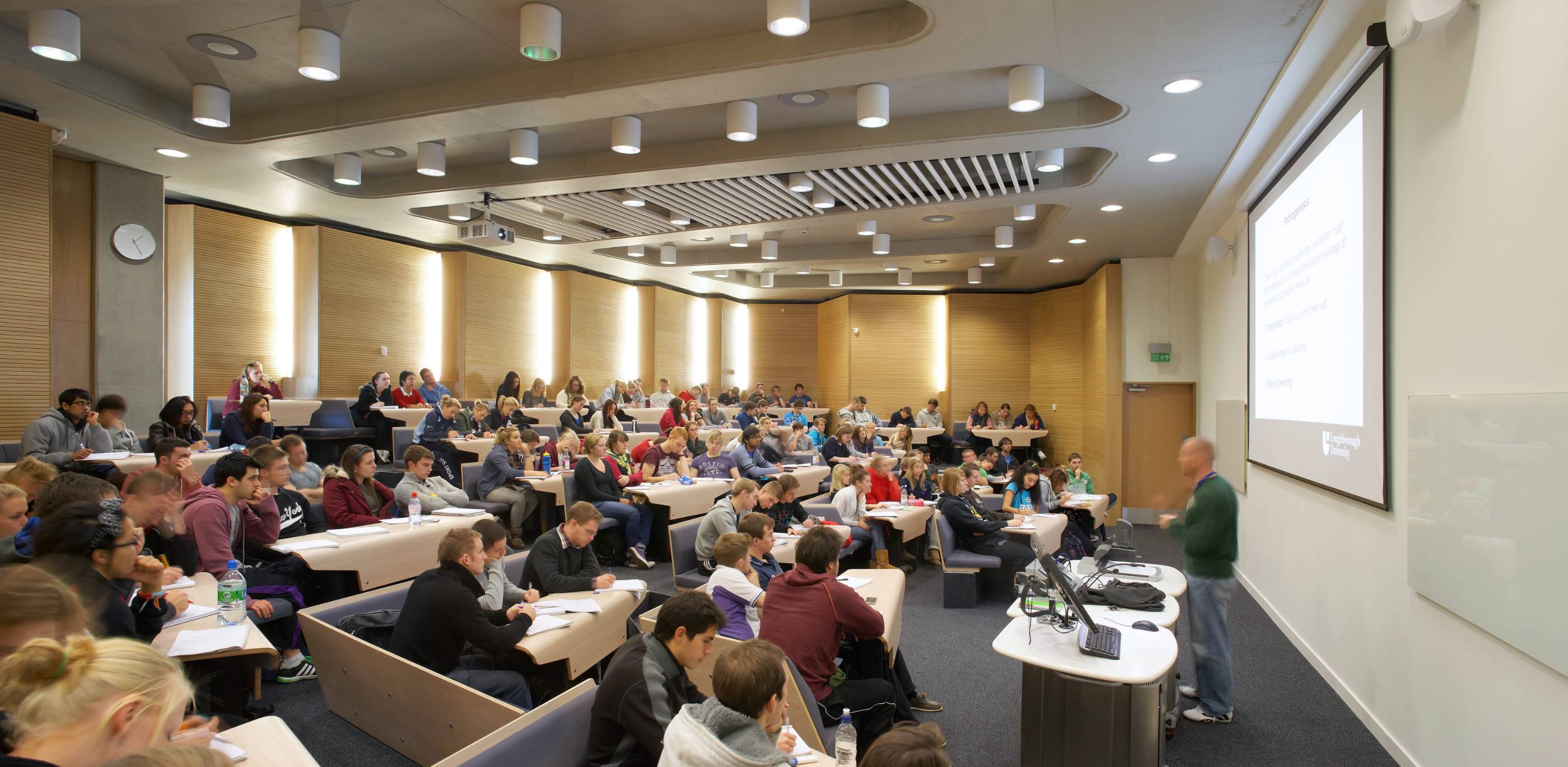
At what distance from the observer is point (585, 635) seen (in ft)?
13.3

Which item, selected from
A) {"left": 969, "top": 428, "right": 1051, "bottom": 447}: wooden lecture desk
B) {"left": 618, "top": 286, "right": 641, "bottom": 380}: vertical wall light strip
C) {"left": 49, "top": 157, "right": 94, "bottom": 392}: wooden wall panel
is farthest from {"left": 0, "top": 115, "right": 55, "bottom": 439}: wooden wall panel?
{"left": 969, "top": 428, "right": 1051, "bottom": 447}: wooden lecture desk

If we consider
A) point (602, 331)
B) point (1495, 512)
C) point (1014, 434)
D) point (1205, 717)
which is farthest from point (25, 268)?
point (1014, 434)

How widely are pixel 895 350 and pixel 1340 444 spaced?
13.2 m

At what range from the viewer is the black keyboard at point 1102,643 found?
3404 millimetres

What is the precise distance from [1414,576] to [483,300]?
13.2m

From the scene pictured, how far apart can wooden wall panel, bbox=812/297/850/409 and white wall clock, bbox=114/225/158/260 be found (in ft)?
41.0

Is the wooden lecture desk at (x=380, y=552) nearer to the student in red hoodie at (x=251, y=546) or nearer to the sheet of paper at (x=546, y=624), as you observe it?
the student in red hoodie at (x=251, y=546)

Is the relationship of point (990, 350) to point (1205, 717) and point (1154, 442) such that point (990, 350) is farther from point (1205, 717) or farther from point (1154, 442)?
point (1205, 717)

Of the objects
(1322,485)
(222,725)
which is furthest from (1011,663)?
(222,725)

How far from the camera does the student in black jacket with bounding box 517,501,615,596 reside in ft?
15.2

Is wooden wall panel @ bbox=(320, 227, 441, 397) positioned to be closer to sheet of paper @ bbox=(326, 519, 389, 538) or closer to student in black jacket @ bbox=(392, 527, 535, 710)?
sheet of paper @ bbox=(326, 519, 389, 538)

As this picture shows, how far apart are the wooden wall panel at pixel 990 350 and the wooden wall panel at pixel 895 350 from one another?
0.61 metres

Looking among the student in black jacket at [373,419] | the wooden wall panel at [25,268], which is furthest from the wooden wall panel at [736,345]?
the wooden wall panel at [25,268]

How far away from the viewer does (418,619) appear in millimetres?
3590
